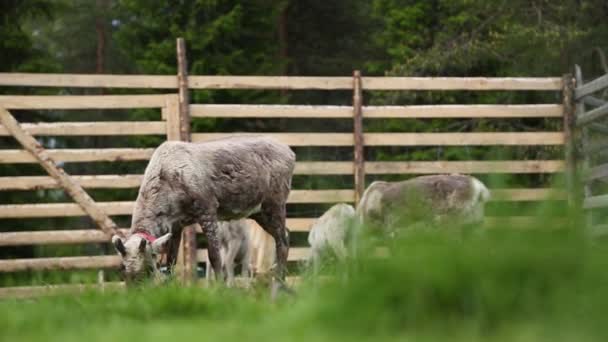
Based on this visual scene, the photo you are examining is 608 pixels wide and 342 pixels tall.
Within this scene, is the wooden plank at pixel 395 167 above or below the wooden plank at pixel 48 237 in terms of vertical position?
above

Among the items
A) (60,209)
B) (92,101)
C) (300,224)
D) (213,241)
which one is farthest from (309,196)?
(213,241)

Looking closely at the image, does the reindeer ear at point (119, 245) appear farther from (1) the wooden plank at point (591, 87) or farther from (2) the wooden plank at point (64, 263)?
(1) the wooden plank at point (591, 87)

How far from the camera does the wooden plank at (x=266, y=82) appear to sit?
35.4 feet

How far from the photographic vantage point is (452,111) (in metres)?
11.2

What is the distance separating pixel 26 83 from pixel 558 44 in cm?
815

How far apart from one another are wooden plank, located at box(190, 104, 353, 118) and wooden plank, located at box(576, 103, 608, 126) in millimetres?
2651

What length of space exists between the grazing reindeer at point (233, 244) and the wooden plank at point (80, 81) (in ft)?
6.09

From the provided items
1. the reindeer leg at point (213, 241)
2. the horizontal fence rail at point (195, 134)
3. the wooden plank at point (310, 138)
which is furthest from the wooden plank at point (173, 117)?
the reindeer leg at point (213, 241)

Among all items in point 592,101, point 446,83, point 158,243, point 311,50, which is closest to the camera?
point 158,243

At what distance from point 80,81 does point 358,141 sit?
3064 millimetres

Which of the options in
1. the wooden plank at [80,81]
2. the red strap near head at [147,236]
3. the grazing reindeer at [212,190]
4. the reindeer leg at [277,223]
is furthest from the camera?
the wooden plank at [80,81]

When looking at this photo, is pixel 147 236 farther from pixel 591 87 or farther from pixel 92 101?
pixel 591 87

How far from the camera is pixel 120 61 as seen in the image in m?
28.1

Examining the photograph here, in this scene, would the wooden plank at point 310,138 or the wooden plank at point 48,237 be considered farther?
the wooden plank at point 310,138
